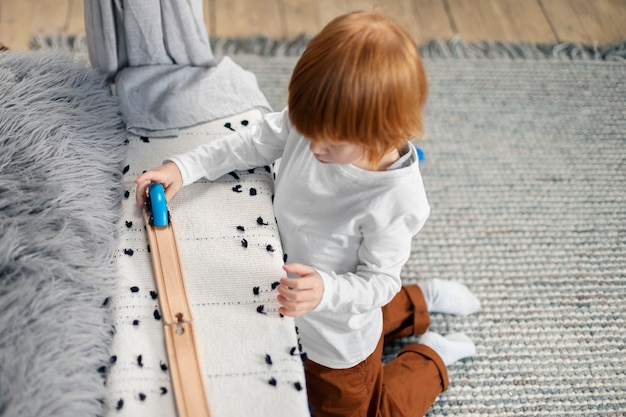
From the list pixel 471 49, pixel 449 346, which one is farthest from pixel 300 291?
pixel 471 49

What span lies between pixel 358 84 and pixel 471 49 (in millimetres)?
1088

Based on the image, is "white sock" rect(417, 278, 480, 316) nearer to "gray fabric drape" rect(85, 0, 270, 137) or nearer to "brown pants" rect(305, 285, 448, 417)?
"brown pants" rect(305, 285, 448, 417)

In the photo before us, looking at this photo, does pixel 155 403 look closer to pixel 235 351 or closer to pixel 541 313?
pixel 235 351

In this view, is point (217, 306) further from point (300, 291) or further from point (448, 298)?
point (448, 298)

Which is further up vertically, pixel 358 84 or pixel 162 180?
pixel 358 84

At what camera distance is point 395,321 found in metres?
1.09

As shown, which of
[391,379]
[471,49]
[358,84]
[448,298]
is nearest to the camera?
[358,84]

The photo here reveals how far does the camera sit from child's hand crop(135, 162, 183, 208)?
0.83 meters

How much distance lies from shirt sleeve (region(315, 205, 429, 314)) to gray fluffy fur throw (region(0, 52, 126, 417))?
26 cm

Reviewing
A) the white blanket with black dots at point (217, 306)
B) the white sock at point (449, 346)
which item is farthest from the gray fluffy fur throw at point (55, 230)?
the white sock at point (449, 346)

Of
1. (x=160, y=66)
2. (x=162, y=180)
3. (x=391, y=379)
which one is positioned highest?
(x=160, y=66)

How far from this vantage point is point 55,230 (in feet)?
2.52

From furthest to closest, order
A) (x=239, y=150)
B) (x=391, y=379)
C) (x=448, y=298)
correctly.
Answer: (x=448, y=298), (x=391, y=379), (x=239, y=150)

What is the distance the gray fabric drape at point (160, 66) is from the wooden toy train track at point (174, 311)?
0.19 meters
